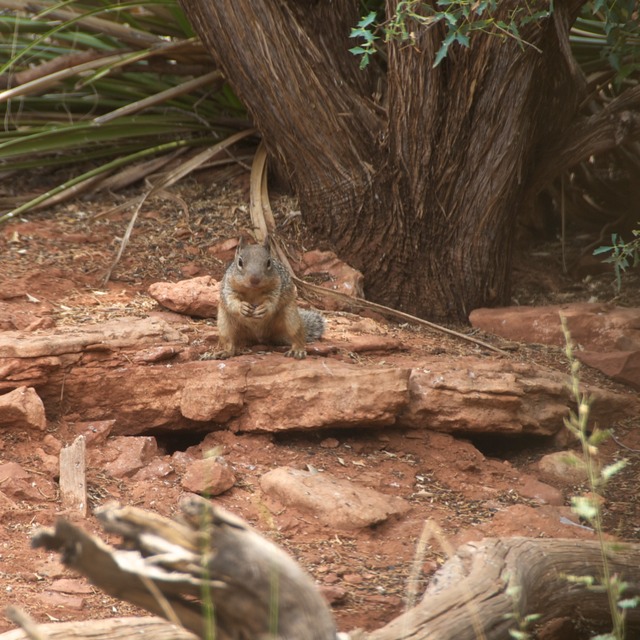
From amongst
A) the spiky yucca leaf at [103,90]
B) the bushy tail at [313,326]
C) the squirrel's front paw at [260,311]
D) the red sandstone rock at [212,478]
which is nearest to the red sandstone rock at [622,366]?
the bushy tail at [313,326]

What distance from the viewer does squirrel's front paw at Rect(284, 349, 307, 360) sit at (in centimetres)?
529

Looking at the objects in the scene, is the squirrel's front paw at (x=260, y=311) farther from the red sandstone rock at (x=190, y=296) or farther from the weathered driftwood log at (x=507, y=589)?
the weathered driftwood log at (x=507, y=589)

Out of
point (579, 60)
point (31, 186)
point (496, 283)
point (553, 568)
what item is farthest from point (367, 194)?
point (553, 568)

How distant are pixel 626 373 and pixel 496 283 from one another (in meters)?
1.32

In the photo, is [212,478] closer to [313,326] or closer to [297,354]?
[297,354]

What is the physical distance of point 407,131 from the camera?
6152 mm

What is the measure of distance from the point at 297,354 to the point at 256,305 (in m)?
0.37

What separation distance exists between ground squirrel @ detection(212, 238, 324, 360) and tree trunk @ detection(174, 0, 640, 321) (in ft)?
4.18

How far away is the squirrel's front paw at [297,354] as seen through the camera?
5.29 meters

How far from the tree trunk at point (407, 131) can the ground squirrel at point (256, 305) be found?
50.1 inches

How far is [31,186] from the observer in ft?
24.6

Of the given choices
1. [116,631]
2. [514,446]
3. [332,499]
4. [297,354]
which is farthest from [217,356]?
[116,631]

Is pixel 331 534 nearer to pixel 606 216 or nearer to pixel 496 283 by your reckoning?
pixel 496 283

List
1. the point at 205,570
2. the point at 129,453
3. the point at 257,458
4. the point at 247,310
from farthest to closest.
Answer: the point at 247,310 < the point at 257,458 < the point at 129,453 < the point at 205,570
